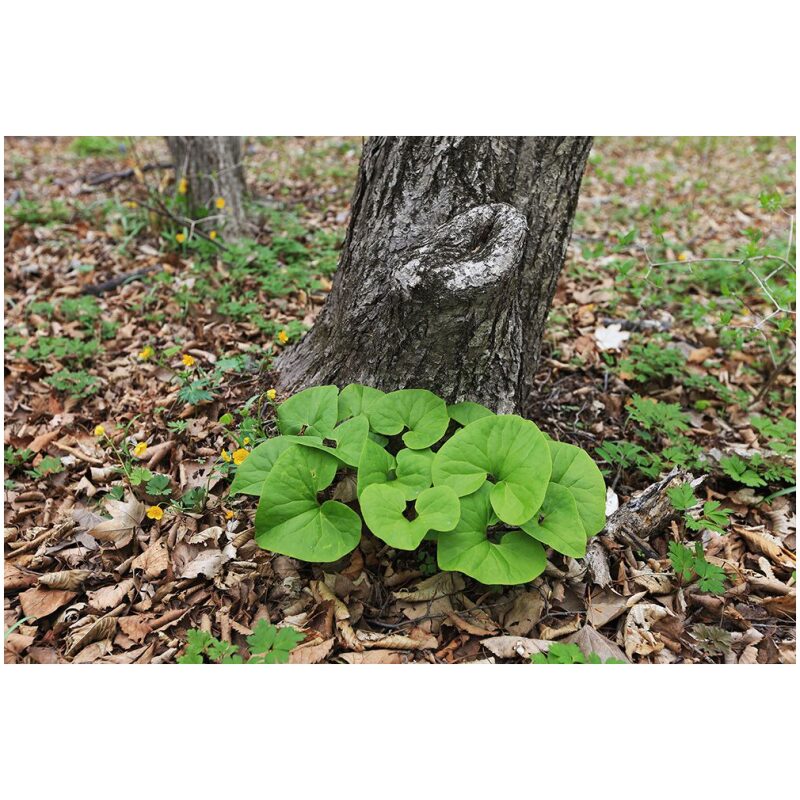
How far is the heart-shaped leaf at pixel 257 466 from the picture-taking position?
2.17m

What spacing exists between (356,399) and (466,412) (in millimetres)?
452

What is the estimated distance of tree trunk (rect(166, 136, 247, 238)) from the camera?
4406 mm

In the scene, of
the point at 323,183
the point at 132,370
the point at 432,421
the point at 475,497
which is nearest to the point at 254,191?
the point at 323,183

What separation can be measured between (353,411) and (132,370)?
1547 mm

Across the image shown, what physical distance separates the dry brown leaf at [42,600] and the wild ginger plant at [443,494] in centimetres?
74

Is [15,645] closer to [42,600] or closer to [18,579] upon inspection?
[42,600]

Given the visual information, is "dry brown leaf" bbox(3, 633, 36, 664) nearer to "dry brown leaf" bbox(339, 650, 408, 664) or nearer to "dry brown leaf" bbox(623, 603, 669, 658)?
"dry brown leaf" bbox(339, 650, 408, 664)

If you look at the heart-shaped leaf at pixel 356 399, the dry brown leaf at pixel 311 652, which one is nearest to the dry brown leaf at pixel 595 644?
the dry brown leaf at pixel 311 652

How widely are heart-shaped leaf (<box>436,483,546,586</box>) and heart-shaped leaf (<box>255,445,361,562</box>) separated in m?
0.32

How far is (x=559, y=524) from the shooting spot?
200cm

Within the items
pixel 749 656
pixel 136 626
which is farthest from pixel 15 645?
pixel 749 656

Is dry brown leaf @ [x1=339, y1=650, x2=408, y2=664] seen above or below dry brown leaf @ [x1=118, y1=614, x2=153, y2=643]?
below

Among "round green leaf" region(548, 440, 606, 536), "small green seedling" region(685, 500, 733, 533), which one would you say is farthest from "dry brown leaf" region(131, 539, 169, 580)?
"small green seedling" region(685, 500, 733, 533)

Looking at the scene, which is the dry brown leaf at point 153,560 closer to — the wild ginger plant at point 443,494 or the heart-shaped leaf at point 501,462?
the wild ginger plant at point 443,494
